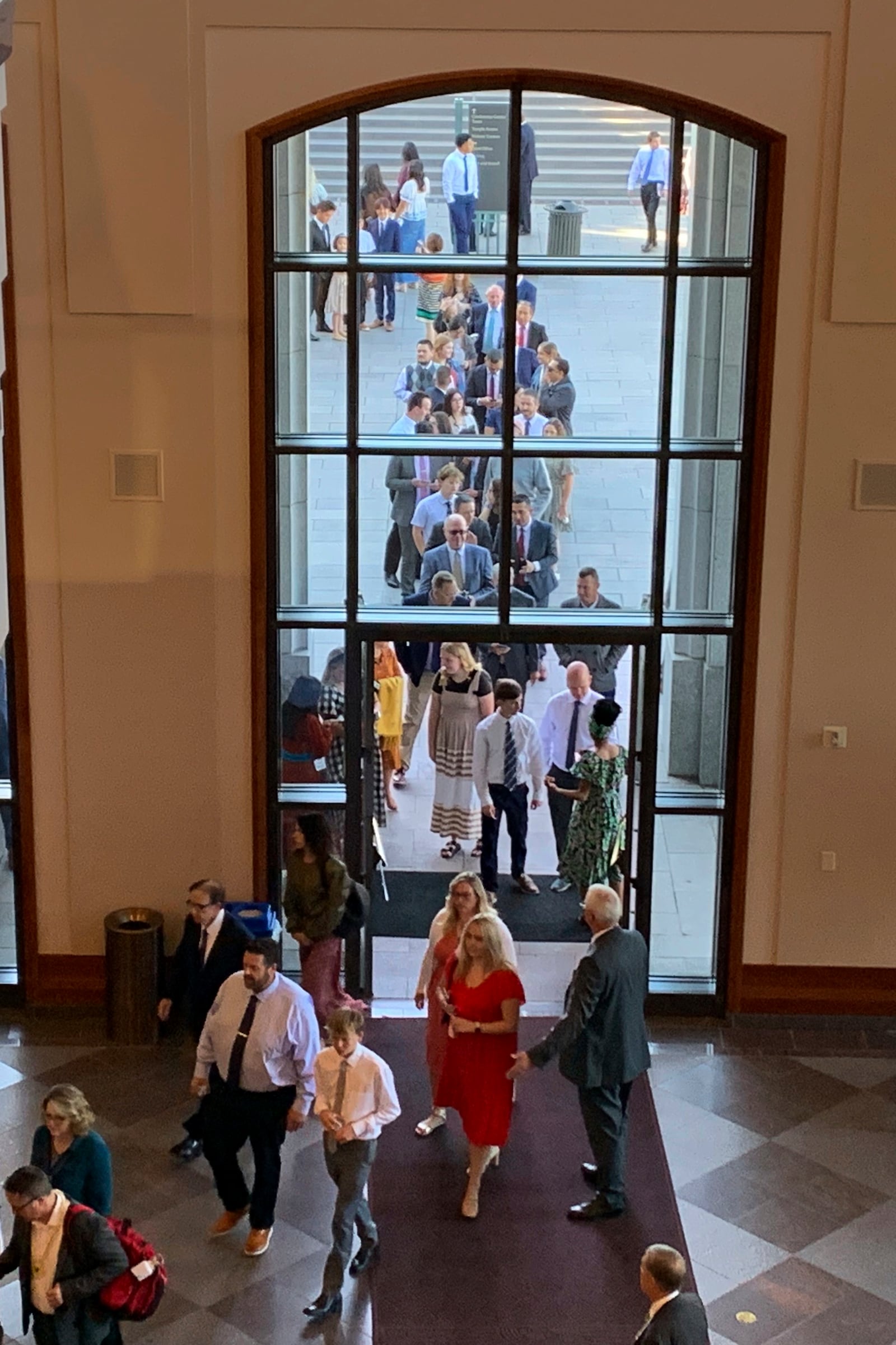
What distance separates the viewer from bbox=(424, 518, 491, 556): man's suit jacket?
8688 millimetres

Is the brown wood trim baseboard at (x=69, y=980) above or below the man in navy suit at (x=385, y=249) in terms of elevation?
below

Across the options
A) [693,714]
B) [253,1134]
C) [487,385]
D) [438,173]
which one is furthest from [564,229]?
[253,1134]

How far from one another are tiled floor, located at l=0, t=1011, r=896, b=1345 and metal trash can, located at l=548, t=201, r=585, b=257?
157 inches

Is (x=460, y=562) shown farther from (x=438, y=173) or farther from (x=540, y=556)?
(x=438, y=173)

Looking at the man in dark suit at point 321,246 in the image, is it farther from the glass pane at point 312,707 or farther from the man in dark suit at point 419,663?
the glass pane at point 312,707

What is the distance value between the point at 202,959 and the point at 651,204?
14.0 feet

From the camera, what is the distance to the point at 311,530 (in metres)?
8.70

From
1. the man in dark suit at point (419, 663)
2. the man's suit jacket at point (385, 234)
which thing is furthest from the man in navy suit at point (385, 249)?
the man in dark suit at point (419, 663)

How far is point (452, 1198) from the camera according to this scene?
7.34 m

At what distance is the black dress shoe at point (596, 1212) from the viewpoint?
23.6 ft

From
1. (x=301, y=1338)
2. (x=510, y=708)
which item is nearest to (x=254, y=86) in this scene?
(x=510, y=708)

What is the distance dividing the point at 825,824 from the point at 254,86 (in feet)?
15.5

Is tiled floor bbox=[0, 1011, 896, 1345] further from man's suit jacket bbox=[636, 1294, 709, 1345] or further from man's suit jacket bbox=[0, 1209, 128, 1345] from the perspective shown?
man's suit jacket bbox=[636, 1294, 709, 1345]

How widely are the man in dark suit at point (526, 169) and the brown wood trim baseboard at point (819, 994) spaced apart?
4.17 m
